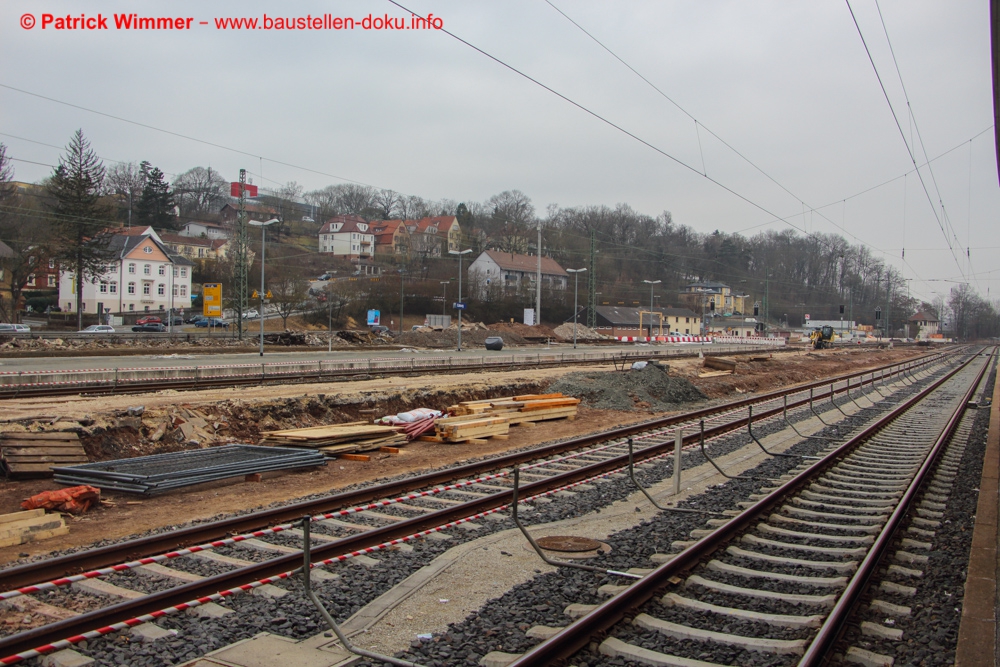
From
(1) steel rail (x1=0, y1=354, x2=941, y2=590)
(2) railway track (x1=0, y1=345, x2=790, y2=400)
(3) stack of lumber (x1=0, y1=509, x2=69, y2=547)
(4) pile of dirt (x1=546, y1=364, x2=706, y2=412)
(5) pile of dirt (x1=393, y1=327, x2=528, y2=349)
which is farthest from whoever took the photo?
(5) pile of dirt (x1=393, y1=327, x2=528, y2=349)

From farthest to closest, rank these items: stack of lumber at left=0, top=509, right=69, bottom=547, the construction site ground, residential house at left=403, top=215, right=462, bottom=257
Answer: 1. residential house at left=403, top=215, right=462, bottom=257
2. the construction site ground
3. stack of lumber at left=0, top=509, right=69, bottom=547

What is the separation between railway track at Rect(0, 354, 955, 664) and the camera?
5.73 meters

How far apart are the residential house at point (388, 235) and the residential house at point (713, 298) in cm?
4506

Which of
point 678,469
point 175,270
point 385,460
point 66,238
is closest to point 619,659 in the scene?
point 678,469

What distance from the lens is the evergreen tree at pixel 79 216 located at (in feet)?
185

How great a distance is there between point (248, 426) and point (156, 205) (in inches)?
3746

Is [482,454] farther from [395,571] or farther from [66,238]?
[66,238]

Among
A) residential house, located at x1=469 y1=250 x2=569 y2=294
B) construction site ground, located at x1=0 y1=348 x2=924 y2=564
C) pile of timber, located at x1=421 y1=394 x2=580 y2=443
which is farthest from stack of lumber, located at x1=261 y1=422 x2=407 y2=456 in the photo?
residential house, located at x1=469 y1=250 x2=569 y2=294

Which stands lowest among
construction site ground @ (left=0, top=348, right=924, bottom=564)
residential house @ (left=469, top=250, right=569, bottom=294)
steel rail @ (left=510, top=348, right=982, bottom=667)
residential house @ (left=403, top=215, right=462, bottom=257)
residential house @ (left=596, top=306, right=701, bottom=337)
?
construction site ground @ (left=0, top=348, right=924, bottom=564)

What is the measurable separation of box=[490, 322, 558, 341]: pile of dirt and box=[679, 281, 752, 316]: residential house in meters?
33.9

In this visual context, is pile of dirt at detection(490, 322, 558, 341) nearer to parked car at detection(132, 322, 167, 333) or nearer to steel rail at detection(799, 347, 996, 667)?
parked car at detection(132, 322, 167, 333)

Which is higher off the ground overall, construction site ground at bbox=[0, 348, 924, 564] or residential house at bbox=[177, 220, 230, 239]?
residential house at bbox=[177, 220, 230, 239]

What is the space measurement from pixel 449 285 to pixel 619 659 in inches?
3050

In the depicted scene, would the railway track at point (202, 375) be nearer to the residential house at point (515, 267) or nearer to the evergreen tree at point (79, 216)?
the evergreen tree at point (79, 216)
